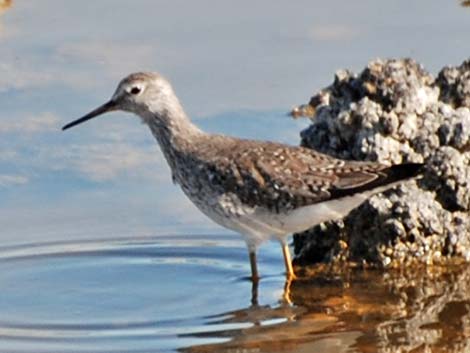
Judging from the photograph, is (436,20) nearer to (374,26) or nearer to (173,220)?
(374,26)

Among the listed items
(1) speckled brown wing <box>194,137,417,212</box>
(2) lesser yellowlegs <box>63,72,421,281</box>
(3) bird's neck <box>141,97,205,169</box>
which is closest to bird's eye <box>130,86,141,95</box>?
(3) bird's neck <box>141,97,205,169</box>

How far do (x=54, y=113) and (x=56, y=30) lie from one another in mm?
1439

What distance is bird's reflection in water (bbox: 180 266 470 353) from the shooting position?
9.00 m

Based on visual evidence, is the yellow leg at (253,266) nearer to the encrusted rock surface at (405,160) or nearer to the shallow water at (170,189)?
the shallow water at (170,189)

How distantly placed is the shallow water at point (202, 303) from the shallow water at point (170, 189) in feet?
0.05

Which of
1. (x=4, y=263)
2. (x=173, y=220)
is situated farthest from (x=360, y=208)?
(x=4, y=263)

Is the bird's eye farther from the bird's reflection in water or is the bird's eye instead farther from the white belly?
the bird's reflection in water

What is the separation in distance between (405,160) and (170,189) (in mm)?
2044

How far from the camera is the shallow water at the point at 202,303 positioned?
907 centimetres

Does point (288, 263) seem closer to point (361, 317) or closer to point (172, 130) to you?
point (361, 317)

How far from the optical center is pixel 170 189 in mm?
11609

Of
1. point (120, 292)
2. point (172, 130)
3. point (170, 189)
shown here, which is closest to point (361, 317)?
point (120, 292)

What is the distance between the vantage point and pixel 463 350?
881 cm

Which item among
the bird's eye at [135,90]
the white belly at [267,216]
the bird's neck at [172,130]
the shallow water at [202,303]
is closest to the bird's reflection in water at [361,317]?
the shallow water at [202,303]
